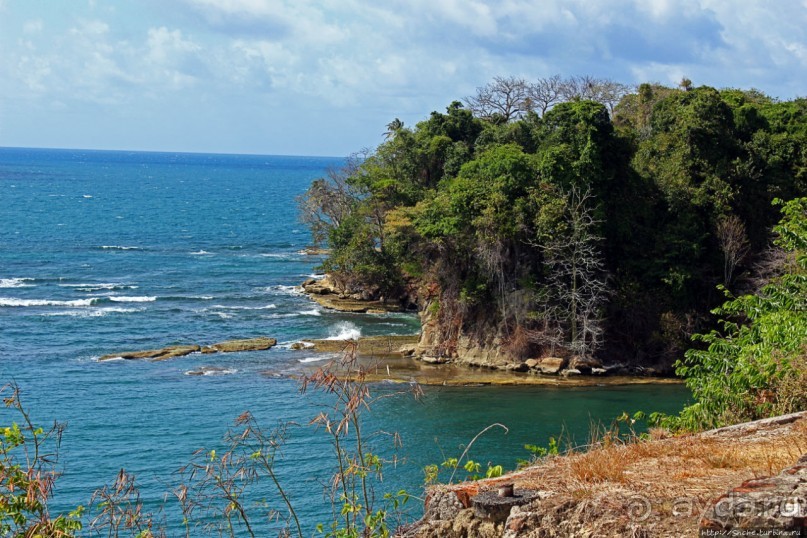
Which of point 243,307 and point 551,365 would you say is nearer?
point 551,365

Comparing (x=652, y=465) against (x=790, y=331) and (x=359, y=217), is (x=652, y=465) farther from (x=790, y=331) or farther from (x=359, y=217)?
(x=359, y=217)

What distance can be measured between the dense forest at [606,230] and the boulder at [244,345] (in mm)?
8293

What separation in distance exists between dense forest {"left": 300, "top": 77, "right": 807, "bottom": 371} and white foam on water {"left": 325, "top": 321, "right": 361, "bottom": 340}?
418 centimetres

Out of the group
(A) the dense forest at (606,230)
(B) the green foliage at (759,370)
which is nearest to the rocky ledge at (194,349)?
(A) the dense forest at (606,230)

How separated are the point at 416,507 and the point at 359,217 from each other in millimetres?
37194

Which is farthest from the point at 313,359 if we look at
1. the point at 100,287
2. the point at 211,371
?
the point at 100,287

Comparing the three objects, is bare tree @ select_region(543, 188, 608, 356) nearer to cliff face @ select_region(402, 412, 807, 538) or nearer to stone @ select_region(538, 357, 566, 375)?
stone @ select_region(538, 357, 566, 375)

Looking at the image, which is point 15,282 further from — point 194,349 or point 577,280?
point 577,280

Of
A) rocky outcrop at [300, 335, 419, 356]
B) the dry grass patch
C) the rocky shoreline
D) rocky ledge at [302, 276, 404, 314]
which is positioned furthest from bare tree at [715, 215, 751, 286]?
the dry grass patch

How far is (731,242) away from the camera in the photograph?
145ft

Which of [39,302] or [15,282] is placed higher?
[15,282]

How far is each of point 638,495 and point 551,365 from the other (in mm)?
33607

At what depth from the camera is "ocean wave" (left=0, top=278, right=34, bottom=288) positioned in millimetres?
63531

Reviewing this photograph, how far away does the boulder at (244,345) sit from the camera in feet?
153
